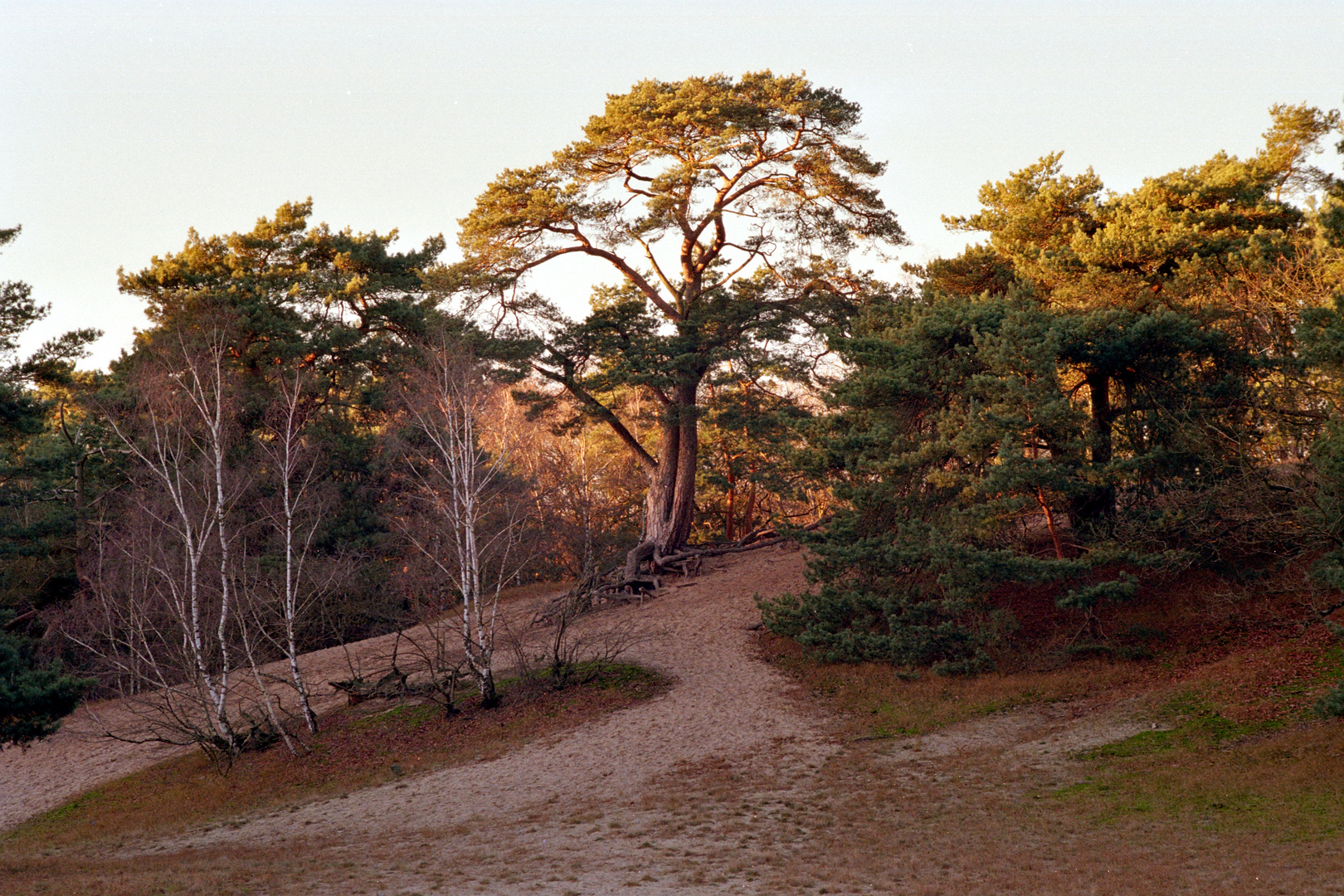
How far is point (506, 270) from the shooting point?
25.8 metres

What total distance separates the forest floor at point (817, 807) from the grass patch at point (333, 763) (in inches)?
12.5

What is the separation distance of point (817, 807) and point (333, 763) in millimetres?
8541

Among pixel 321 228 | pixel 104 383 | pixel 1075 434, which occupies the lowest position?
pixel 1075 434

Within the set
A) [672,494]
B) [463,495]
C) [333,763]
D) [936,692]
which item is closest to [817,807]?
[936,692]

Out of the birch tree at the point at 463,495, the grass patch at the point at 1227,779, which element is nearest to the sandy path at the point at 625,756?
the birch tree at the point at 463,495

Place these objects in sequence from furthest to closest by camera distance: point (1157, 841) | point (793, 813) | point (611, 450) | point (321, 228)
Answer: point (611, 450)
point (321, 228)
point (793, 813)
point (1157, 841)

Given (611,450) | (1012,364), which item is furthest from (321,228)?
(1012,364)

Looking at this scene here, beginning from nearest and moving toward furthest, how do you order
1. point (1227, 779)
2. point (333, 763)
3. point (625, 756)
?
1. point (1227, 779)
2. point (625, 756)
3. point (333, 763)

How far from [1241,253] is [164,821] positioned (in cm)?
2011

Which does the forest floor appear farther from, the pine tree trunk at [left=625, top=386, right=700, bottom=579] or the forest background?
the pine tree trunk at [left=625, top=386, right=700, bottom=579]

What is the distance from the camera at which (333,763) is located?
1599 centimetres

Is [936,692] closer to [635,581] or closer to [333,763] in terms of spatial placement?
[333,763]

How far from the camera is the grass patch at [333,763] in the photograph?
570 inches

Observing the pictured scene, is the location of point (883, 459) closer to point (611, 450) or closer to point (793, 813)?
point (793, 813)
